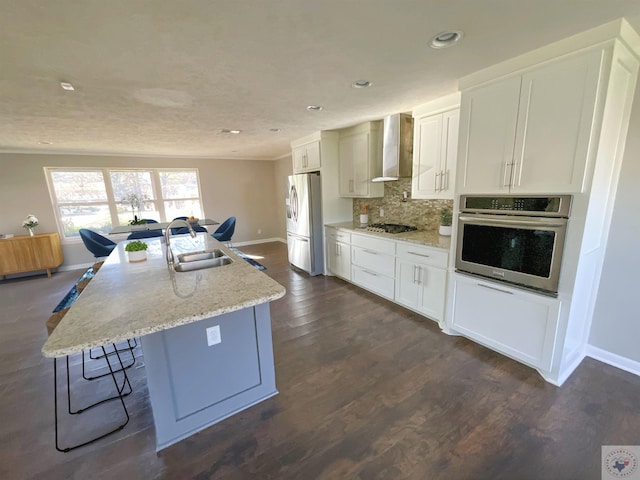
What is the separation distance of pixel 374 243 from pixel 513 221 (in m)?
1.67

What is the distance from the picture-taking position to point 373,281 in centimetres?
359

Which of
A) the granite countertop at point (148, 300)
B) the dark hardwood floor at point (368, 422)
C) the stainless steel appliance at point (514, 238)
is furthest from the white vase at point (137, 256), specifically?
the stainless steel appliance at point (514, 238)

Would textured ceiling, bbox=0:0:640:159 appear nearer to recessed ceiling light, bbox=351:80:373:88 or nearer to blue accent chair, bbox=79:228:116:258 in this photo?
recessed ceiling light, bbox=351:80:373:88

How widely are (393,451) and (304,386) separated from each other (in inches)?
29.4

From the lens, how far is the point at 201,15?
133 centimetres

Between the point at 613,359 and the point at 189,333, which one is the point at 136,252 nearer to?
the point at 189,333

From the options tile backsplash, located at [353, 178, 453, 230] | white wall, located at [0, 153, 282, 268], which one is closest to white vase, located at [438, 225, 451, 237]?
tile backsplash, located at [353, 178, 453, 230]

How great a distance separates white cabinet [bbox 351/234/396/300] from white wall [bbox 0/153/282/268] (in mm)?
3773

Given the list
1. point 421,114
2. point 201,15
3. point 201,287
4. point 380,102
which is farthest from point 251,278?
point 421,114

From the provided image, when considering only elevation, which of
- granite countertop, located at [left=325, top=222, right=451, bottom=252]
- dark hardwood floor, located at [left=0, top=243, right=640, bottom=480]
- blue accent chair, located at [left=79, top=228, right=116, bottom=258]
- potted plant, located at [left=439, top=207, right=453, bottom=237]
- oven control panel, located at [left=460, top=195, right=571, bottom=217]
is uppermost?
oven control panel, located at [left=460, top=195, right=571, bottom=217]

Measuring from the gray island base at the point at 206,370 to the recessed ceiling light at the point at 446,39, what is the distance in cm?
201

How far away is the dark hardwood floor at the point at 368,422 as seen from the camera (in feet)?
4.69

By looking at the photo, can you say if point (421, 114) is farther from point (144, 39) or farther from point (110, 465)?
point (110, 465)

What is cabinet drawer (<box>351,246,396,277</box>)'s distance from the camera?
330 centimetres
